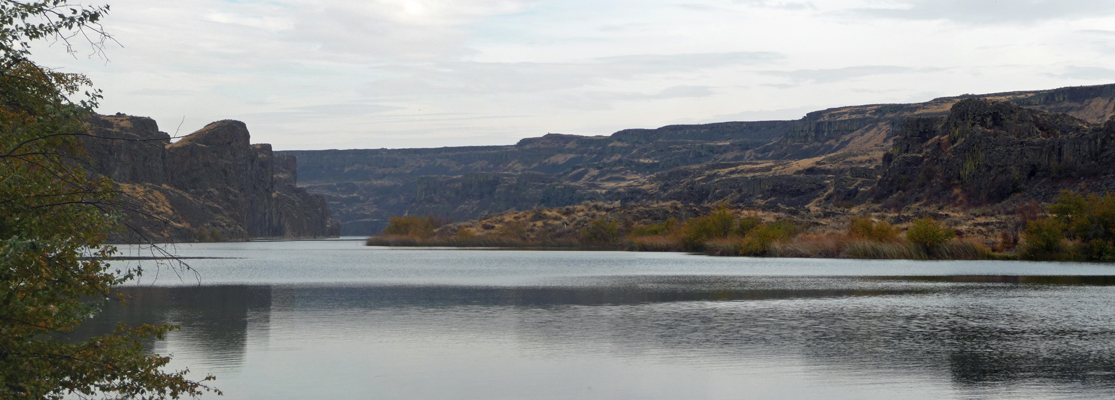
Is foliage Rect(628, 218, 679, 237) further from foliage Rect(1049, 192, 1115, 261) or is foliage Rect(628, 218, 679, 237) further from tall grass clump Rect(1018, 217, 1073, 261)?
foliage Rect(1049, 192, 1115, 261)

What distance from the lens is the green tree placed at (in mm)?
12234

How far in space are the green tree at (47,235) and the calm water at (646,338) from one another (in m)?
4.23

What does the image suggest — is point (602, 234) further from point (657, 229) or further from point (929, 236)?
point (929, 236)

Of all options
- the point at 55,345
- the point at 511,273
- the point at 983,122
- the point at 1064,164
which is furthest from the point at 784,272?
the point at 983,122

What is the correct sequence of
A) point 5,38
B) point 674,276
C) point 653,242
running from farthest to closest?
1. point 653,242
2. point 674,276
3. point 5,38

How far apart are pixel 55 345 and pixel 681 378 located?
35.5 feet

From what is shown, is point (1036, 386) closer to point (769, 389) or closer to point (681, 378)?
point (769, 389)

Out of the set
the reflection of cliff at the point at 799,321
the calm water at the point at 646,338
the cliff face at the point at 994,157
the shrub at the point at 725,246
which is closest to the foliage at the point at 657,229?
the shrub at the point at 725,246

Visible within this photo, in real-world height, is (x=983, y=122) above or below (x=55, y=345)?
above

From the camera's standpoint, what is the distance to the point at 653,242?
110 m

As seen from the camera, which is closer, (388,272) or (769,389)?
(769,389)

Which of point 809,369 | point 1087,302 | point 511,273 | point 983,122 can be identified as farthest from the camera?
point 983,122

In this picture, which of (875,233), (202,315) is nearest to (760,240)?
(875,233)

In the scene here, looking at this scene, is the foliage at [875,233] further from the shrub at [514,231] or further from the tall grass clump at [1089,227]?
the shrub at [514,231]
